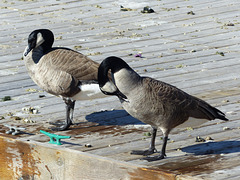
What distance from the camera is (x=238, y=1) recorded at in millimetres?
15805

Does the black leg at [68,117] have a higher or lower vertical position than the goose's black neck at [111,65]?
lower

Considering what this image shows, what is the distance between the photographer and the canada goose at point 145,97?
6273mm

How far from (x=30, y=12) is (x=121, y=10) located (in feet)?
7.89

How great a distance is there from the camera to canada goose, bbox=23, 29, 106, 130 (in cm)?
782

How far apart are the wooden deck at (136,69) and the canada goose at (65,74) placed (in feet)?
1.50

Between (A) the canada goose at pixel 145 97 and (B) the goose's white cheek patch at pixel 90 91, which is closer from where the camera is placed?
(A) the canada goose at pixel 145 97

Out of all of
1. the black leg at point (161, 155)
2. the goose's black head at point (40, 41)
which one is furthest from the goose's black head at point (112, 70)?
the goose's black head at point (40, 41)

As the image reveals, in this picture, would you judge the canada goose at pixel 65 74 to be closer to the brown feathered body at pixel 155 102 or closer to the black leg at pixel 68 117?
the black leg at pixel 68 117

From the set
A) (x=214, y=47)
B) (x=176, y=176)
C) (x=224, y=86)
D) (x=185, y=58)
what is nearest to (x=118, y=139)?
(x=176, y=176)

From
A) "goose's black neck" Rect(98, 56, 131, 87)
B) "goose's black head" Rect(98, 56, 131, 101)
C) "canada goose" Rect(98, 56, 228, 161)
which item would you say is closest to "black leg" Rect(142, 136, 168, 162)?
"canada goose" Rect(98, 56, 228, 161)

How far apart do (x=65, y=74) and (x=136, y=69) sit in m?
3.03

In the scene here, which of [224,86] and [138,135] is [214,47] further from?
[138,135]

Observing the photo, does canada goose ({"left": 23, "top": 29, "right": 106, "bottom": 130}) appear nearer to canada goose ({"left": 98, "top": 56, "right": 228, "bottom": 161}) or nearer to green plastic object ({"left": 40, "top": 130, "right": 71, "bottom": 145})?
green plastic object ({"left": 40, "top": 130, "right": 71, "bottom": 145})

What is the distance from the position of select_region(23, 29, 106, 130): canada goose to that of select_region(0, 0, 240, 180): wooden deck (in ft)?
1.50
